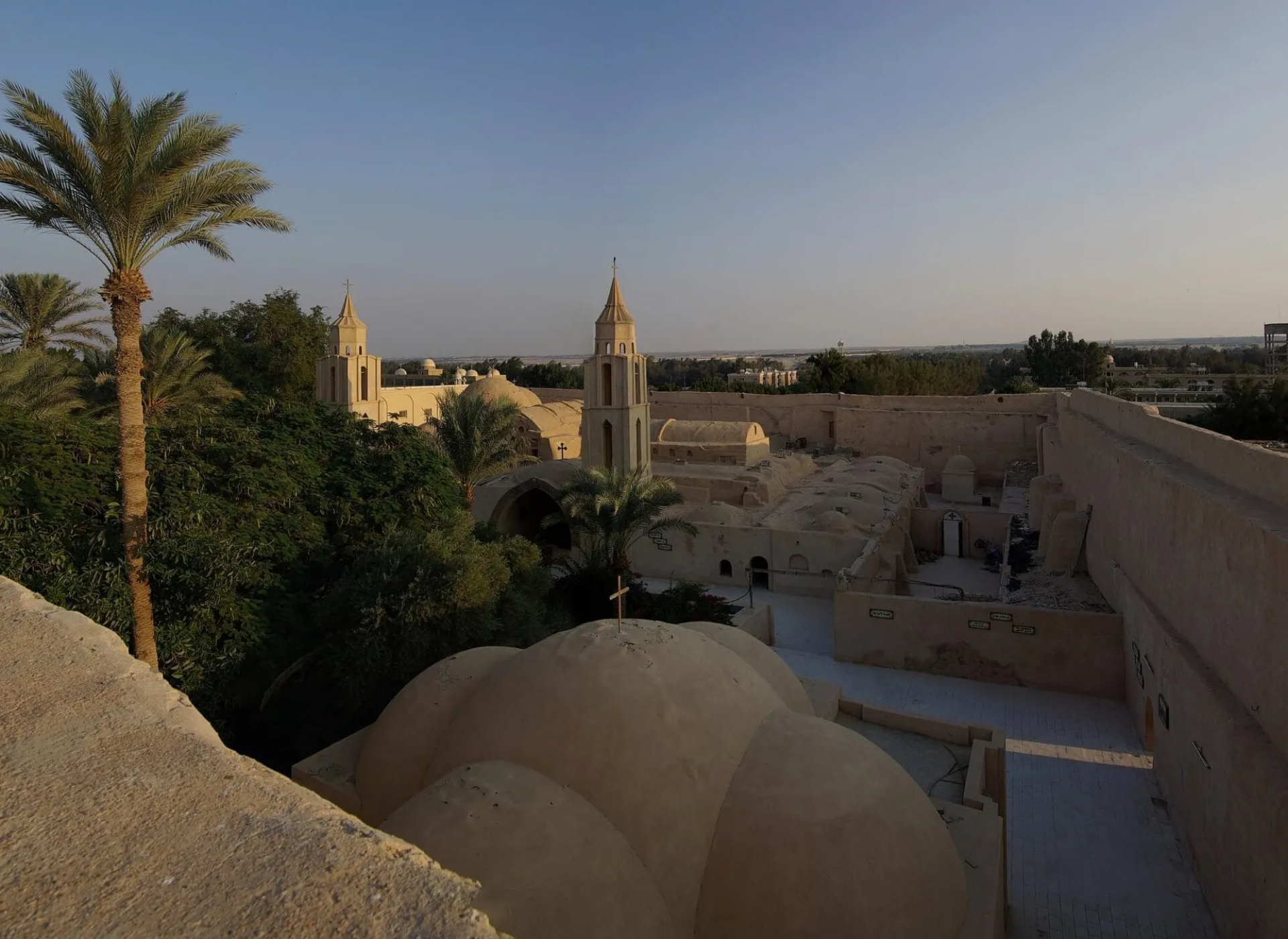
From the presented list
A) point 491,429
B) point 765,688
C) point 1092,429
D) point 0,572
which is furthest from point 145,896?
point 1092,429

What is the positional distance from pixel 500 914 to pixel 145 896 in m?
2.44

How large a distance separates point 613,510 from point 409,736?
928 cm

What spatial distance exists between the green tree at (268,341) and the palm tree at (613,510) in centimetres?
1505

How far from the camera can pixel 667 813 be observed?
446cm

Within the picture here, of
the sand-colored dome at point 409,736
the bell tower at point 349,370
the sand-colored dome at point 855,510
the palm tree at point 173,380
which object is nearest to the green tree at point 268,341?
the bell tower at point 349,370

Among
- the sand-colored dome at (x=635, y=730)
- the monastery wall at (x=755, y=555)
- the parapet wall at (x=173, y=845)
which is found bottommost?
the monastery wall at (x=755, y=555)

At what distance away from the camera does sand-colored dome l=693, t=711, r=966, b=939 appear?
14.0 feet

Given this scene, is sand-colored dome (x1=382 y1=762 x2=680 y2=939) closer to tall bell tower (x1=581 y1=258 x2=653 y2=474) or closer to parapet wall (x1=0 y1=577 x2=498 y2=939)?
parapet wall (x1=0 y1=577 x2=498 y2=939)

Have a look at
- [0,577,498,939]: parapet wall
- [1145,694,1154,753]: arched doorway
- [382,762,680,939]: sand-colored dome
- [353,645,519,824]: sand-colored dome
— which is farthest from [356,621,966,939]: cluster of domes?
[1145,694,1154,753]: arched doorway

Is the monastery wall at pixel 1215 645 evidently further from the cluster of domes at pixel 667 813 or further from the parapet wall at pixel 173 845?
the parapet wall at pixel 173 845

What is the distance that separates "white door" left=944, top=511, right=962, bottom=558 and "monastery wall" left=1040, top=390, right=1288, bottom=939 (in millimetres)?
9211

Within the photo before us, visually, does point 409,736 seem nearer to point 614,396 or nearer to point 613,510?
point 613,510

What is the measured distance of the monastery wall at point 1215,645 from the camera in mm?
5852

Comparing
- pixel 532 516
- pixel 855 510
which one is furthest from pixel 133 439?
pixel 855 510
